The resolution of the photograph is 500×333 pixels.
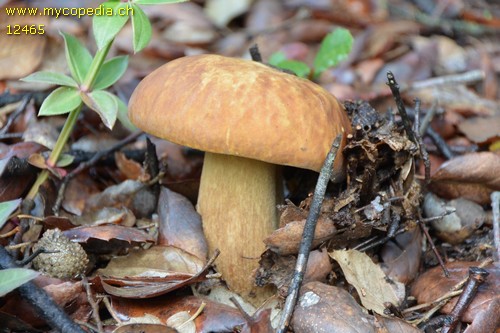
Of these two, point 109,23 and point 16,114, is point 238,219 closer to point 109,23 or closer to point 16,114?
point 109,23

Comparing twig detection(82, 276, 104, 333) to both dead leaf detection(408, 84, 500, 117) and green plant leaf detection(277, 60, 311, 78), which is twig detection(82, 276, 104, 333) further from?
dead leaf detection(408, 84, 500, 117)

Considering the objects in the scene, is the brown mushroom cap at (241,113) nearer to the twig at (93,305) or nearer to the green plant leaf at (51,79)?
the green plant leaf at (51,79)

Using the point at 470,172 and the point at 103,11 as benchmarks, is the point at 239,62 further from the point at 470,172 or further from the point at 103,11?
the point at 470,172

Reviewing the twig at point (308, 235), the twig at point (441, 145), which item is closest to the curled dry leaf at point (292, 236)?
the twig at point (308, 235)

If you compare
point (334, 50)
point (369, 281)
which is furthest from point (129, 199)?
point (334, 50)

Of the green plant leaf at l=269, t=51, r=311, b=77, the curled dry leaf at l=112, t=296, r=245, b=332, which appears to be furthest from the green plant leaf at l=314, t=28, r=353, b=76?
the curled dry leaf at l=112, t=296, r=245, b=332
